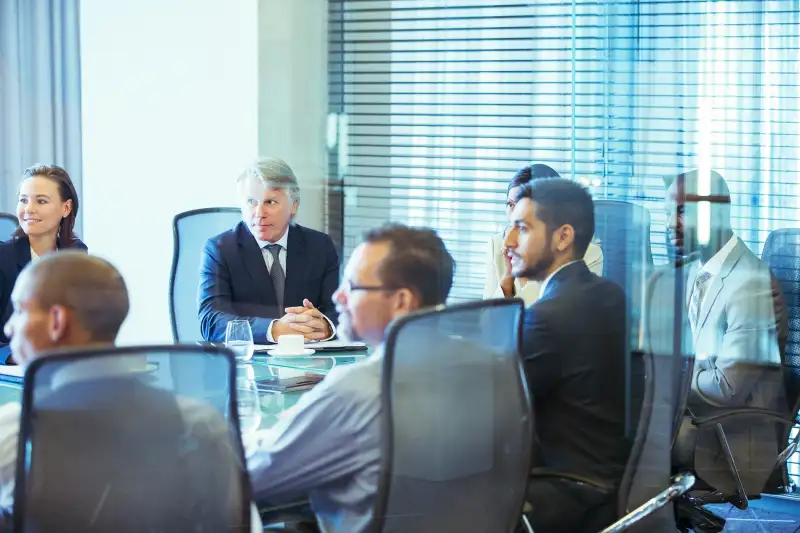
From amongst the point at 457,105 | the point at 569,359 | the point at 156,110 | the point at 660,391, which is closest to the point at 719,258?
the point at 660,391

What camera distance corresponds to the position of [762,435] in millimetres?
2285

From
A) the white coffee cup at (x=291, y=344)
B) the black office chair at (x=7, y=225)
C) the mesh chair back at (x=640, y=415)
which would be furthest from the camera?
the white coffee cup at (x=291, y=344)

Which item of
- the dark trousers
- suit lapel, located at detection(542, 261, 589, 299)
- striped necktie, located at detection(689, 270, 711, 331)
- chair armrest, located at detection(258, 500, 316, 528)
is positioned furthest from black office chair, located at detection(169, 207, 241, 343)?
striped necktie, located at detection(689, 270, 711, 331)

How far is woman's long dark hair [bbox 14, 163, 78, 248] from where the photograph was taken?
1.64m

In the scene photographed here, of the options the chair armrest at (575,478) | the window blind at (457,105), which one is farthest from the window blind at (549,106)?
the chair armrest at (575,478)

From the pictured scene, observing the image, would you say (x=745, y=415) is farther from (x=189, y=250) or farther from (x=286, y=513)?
(x=189, y=250)

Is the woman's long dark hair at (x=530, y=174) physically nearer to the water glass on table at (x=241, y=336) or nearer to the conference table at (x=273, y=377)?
the conference table at (x=273, y=377)

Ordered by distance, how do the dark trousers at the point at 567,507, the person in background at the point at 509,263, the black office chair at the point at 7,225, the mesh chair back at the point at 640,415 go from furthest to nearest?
the mesh chair back at the point at 640,415 → the dark trousers at the point at 567,507 → the person in background at the point at 509,263 → the black office chair at the point at 7,225

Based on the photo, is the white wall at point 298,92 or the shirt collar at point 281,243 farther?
the shirt collar at point 281,243

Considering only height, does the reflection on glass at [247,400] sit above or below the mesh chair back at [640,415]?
above

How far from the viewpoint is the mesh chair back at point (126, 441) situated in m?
1.24

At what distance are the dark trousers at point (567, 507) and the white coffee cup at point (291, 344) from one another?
641mm

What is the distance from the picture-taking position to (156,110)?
174 cm

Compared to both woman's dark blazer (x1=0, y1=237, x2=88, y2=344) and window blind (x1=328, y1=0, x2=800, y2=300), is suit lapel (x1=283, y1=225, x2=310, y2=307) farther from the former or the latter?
woman's dark blazer (x1=0, y1=237, x2=88, y2=344)
